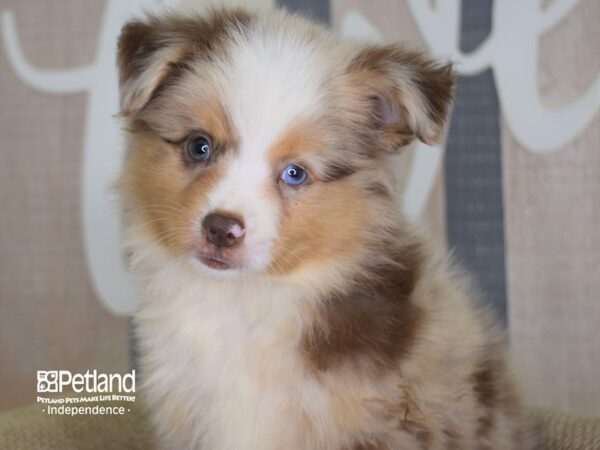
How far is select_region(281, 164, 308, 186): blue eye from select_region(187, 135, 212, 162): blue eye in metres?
0.18

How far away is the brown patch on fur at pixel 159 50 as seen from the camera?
2191 millimetres

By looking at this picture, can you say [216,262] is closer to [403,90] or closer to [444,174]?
[403,90]

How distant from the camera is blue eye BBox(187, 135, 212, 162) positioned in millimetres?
2125

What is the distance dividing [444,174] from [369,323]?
1526mm

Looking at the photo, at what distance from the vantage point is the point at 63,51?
369cm

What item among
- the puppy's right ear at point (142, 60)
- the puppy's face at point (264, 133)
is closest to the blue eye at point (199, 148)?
the puppy's face at point (264, 133)

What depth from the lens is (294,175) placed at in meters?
2.12

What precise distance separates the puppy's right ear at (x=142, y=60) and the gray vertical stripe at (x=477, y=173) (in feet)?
5.12

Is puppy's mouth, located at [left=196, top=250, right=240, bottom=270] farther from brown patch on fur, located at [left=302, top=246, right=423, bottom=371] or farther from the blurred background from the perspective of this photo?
the blurred background

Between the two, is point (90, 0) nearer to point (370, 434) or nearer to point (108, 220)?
point (108, 220)

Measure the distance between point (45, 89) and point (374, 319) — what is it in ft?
6.79

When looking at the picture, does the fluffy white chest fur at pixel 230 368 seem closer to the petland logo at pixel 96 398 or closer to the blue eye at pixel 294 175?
the blue eye at pixel 294 175

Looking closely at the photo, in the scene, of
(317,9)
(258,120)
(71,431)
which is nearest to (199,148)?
(258,120)

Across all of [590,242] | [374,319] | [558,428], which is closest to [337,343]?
[374,319]
